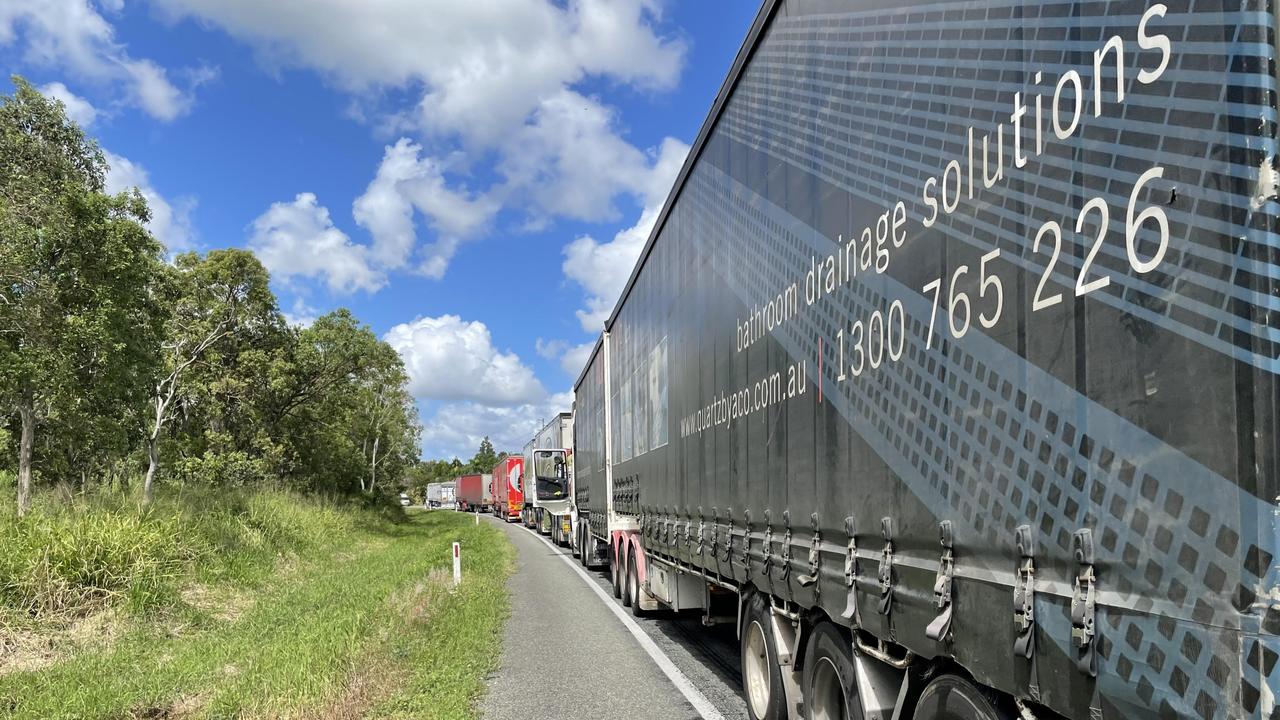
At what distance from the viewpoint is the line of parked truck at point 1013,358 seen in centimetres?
189

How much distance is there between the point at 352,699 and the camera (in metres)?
6.95

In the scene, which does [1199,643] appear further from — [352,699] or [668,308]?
[668,308]

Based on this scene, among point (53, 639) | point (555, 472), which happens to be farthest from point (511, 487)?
point (53, 639)

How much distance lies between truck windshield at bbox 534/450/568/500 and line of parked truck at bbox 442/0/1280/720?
22533 mm

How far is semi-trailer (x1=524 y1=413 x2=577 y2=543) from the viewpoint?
26.9 meters

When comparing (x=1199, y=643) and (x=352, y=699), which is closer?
(x=1199, y=643)

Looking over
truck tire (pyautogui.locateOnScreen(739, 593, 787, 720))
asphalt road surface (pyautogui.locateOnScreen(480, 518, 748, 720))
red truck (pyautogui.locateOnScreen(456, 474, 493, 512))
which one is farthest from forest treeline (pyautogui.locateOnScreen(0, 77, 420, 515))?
red truck (pyautogui.locateOnScreen(456, 474, 493, 512))

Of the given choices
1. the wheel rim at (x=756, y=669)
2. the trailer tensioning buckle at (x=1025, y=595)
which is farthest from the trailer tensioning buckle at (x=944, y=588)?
the wheel rim at (x=756, y=669)

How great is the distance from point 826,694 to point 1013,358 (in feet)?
9.25

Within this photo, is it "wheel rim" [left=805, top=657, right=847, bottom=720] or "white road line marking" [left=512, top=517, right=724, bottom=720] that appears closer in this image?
"wheel rim" [left=805, top=657, right=847, bottom=720]

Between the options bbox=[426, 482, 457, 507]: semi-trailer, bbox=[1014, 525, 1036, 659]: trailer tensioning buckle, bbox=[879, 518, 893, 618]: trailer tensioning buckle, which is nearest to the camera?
bbox=[1014, 525, 1036, 659]: trailer tensioning buckle

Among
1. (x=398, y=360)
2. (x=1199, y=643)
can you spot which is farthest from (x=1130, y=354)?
(x=398, y=360)

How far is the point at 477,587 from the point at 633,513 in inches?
185

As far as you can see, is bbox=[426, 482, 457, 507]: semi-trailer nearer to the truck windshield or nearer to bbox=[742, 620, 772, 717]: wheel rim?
the truck windshield
